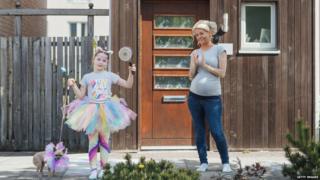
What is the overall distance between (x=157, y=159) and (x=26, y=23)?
8.14 m

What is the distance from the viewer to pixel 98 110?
7.54 m

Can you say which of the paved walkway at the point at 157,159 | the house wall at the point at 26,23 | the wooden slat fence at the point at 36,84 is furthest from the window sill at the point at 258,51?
the house wall at the point at 26,23

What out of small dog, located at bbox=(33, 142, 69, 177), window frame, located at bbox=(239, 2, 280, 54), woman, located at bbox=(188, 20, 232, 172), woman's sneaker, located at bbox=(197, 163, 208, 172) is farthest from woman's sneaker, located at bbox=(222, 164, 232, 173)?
window frame, located at bbox=(239, 2, 280, 54)

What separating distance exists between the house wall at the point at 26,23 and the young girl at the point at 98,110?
22.1ft

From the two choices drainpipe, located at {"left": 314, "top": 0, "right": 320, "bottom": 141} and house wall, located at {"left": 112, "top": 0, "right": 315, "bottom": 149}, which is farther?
drainpipe, located at {"left": 314, "top": 0, "right": 320, "bottom": 141}

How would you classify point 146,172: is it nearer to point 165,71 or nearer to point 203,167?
point 203,167

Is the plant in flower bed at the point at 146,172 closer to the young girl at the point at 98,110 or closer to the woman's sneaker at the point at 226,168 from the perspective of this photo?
the young girl at the point at 98,110

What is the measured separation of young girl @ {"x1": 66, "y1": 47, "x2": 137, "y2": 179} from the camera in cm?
748

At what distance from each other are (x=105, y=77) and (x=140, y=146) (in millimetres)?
2862

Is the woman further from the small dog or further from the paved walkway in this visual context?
the small dog

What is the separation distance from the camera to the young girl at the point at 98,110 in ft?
24.6

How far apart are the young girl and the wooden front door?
2.58 meters

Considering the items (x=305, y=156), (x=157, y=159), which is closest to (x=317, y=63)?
(x=157, y=159)

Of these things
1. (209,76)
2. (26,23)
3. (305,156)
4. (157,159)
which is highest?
(26,23)
